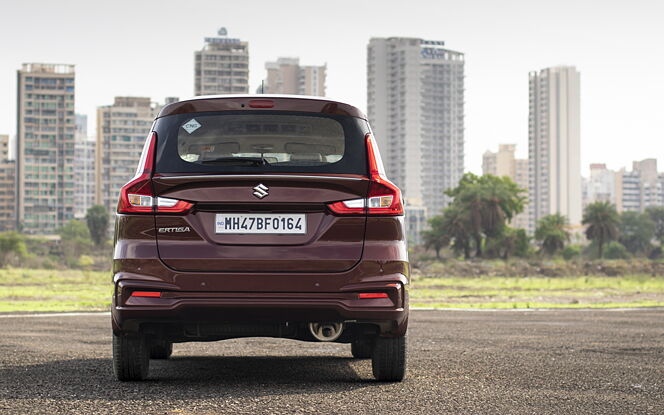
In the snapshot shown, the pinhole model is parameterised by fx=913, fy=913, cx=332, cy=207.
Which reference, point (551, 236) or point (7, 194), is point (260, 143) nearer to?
point (551, 236)

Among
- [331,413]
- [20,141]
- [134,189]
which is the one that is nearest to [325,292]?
[331,413]

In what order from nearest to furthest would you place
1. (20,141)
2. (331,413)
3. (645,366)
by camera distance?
(331,413) < (645,366) < (20,141)

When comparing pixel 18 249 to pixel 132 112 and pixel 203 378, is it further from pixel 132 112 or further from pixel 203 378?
pixel 132 112

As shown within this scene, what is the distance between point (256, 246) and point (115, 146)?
185 metres

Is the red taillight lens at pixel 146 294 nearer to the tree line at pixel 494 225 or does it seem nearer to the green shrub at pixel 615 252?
the tree line at pixel 494 225

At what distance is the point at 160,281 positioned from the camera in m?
6.07

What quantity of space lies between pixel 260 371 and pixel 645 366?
3.70m

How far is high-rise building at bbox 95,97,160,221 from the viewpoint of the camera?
18425 centimetres

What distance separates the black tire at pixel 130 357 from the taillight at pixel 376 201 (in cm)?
179

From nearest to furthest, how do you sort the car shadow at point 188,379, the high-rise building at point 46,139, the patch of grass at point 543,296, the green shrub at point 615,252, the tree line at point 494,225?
the car shadow at point 188,379, the patch of grass at point 543,296, the tree line at point 494,225, the green shrub at point 615,252, the high-rise building at point 46,139

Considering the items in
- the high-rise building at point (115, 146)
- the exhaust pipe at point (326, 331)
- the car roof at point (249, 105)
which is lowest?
the exhaust pipe at point (326, 331)

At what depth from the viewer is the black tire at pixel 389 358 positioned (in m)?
6.71

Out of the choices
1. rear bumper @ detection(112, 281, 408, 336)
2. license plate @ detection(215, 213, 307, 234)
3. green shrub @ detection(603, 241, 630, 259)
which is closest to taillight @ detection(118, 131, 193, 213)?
license plate @ detection(215, 213, 307, 234)

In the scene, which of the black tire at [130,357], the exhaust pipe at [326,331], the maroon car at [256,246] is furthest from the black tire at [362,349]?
the black tire at [130,357]
